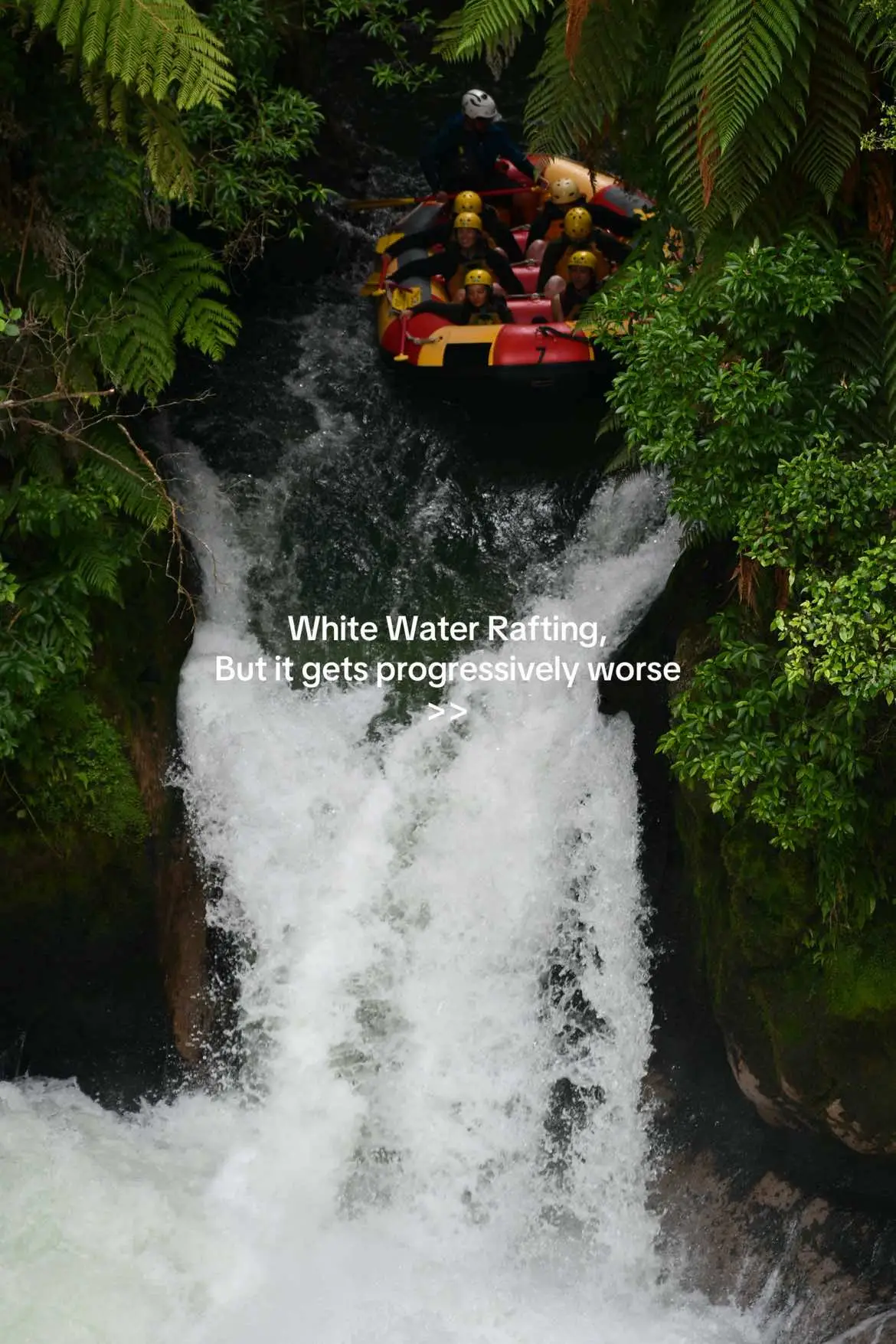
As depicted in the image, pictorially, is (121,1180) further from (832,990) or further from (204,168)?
(204,168)

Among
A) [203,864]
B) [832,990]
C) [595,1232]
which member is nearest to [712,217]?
[832,990]

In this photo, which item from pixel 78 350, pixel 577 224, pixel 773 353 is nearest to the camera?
pixel 773 353

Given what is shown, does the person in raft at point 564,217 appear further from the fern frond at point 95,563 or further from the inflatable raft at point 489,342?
the fern frond at point 95,563

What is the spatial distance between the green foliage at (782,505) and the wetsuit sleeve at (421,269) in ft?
13.1

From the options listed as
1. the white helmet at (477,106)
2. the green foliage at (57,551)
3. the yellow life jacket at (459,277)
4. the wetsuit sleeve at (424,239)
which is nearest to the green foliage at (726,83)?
the green foliage at (57,551)

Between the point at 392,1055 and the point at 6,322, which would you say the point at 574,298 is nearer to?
the point at 6,322

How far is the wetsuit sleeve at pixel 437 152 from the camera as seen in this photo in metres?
11.4

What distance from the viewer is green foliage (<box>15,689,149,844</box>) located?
7922 millimetres

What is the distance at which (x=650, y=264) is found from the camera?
22.3ft

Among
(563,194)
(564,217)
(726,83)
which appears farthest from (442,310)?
(726,83)

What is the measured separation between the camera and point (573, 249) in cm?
1027

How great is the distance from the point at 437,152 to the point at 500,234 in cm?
94

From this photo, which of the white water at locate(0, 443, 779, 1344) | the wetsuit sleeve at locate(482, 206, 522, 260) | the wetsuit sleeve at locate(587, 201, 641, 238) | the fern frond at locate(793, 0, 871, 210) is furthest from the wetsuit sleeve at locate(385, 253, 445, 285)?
the fern frond at locate(793, 0, 871, 210)

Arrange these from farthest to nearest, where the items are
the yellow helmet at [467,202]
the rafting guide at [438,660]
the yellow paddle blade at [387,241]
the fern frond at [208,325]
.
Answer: the yellow paddle blade at [387,241]
the yellow helmet at [467,202]
the rafting guide at [438,660]
the fern frond at [208,325]
